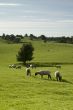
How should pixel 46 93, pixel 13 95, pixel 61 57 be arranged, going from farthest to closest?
pixel 61 57 → pixel 46 93 → pixel 13 95

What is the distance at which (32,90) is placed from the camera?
1374 inches

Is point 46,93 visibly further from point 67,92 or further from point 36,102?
point 36,102

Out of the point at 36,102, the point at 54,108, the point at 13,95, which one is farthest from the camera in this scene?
the point at 13,95

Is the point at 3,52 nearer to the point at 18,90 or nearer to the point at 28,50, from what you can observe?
the point at 28,50

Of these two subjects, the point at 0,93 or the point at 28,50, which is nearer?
the point at 0,93

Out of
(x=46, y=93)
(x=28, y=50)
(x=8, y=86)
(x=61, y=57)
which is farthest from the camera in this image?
(x=61, y=57)

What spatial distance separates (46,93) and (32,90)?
2288 mm

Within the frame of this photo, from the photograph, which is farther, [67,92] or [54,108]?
[67,92]

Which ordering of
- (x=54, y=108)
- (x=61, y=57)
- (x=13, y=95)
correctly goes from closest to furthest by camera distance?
(x=54, y=108), (x=13, y=95), (x=61, y=57)

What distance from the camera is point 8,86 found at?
37.8 metres

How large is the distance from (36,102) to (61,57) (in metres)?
116

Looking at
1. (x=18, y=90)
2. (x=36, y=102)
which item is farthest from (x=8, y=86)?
(x=36, y=102)

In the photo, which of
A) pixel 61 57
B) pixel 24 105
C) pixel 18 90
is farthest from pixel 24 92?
pixel 61 57

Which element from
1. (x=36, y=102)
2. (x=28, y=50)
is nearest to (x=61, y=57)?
(x=28, y=50)
